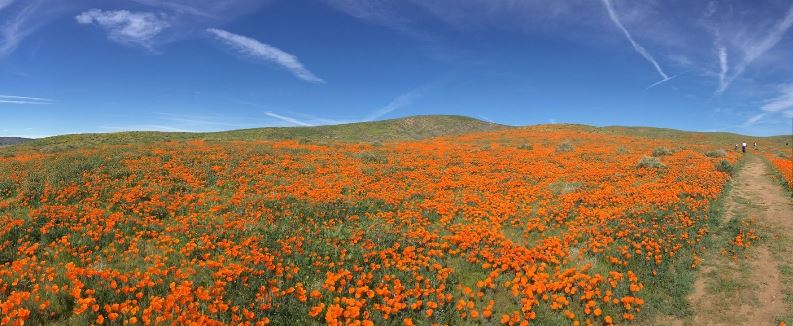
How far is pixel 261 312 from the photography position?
688 centimetres

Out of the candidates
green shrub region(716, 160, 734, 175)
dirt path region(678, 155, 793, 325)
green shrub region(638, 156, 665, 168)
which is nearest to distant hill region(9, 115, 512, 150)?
green shrub region(638, 156, 665, 168)

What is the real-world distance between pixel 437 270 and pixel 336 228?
3487 mm

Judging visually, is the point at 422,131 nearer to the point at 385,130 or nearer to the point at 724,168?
the point at 385,130

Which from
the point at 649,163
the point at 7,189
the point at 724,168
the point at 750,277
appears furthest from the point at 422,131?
the point at 750,277

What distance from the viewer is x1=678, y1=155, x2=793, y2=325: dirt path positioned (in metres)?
7.53

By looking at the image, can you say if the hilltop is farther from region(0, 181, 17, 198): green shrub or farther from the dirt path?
the dirt path

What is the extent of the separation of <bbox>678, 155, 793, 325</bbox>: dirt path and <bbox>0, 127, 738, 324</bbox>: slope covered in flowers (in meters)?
0.65

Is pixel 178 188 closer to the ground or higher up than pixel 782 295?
higher up

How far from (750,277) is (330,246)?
9484mm

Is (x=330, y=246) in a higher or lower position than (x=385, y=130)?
lower

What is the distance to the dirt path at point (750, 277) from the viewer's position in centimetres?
753

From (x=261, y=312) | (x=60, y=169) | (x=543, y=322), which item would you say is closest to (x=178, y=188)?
(x=60, y=169)

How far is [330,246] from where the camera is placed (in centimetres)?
986

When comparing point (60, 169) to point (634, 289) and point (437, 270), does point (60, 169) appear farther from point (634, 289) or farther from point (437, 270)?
point (634, 289)
